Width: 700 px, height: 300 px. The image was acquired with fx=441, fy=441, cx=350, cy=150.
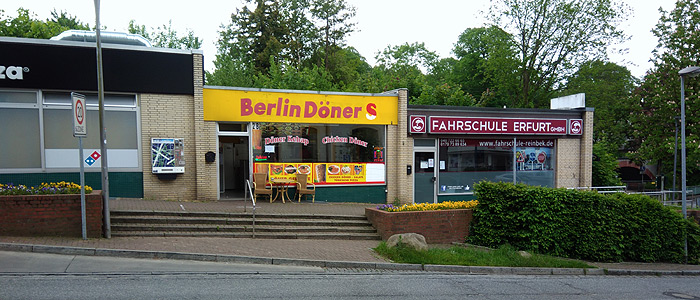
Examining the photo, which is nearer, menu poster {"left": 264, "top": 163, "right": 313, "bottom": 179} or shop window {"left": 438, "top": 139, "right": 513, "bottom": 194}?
menu poster {"left": 264, "top": 163, "right": 313, "bottom": 179}

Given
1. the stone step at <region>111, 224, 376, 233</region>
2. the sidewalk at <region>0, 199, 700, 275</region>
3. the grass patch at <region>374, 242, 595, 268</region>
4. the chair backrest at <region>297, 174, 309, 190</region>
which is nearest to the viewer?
the sidewalk at <region>0, 199, 700, 275</region>

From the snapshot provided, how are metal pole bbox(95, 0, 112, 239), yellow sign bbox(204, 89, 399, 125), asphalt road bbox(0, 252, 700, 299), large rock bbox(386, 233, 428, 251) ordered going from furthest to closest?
yellow sign bbox(204, 89, 399, 125), large rock bbox(386, 233, 428, 251), metal pole bbox(95, 0, 112, 239), asphalt road bbox(0, 252, 700, 299)

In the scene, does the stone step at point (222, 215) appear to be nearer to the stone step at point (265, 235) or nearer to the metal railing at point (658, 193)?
the stone step at point (265, 235)

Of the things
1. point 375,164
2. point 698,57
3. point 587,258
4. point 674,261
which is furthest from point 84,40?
point 698,57

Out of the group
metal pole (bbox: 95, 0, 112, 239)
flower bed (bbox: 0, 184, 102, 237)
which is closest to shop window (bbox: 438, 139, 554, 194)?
metal pole (bbox: 95, 0, 112, 239)

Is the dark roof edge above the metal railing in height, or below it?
above

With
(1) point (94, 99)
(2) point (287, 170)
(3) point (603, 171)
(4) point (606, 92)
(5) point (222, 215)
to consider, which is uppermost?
(4) point (606, 92)

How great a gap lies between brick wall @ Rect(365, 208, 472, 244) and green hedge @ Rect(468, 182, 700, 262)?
0.39m

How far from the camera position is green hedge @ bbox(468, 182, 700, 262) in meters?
11.1

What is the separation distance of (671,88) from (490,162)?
16146 millimetres

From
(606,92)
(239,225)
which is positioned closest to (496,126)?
(239,225)

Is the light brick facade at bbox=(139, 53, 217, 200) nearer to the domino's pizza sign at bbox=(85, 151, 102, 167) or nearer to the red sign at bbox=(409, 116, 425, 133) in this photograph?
the domino's pizza sign at bbox=(85, 151, 102, 167)

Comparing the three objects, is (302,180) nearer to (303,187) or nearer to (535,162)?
(303,187)

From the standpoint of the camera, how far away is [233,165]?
15.8 m
